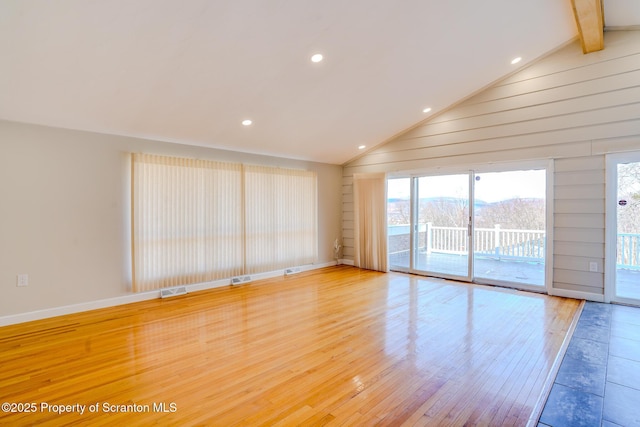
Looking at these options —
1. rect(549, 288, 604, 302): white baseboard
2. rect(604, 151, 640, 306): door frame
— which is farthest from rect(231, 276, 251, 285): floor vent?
rect(604, 151, 640, 306): door frame

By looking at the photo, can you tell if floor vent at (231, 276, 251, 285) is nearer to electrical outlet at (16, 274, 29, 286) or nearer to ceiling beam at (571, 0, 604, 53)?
electrical outlet at (16, 274, 29, 286)

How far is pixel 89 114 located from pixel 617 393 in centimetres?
548

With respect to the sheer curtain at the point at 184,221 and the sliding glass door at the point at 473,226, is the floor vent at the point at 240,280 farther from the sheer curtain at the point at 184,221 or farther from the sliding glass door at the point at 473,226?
the sliding glass door at the point at 473,226

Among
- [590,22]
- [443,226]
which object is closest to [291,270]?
[443,226]

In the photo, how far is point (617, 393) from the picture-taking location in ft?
7.13

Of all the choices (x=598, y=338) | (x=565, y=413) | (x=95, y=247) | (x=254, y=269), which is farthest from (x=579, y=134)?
(x=95, y=247)

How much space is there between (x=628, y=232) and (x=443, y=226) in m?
2.42

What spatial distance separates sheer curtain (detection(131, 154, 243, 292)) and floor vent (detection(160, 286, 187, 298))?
0.28 ft

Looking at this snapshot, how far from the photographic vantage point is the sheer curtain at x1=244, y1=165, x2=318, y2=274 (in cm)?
559

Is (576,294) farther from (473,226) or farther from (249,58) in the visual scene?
(249,58)

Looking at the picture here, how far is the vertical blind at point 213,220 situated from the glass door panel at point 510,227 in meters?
3.19

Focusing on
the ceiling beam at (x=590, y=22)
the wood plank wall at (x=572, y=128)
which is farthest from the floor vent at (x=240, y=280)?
the ceiling beam at (x=590, y=22)

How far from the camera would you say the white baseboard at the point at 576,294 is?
418cm

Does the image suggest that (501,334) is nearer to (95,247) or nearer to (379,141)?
(379,141)
